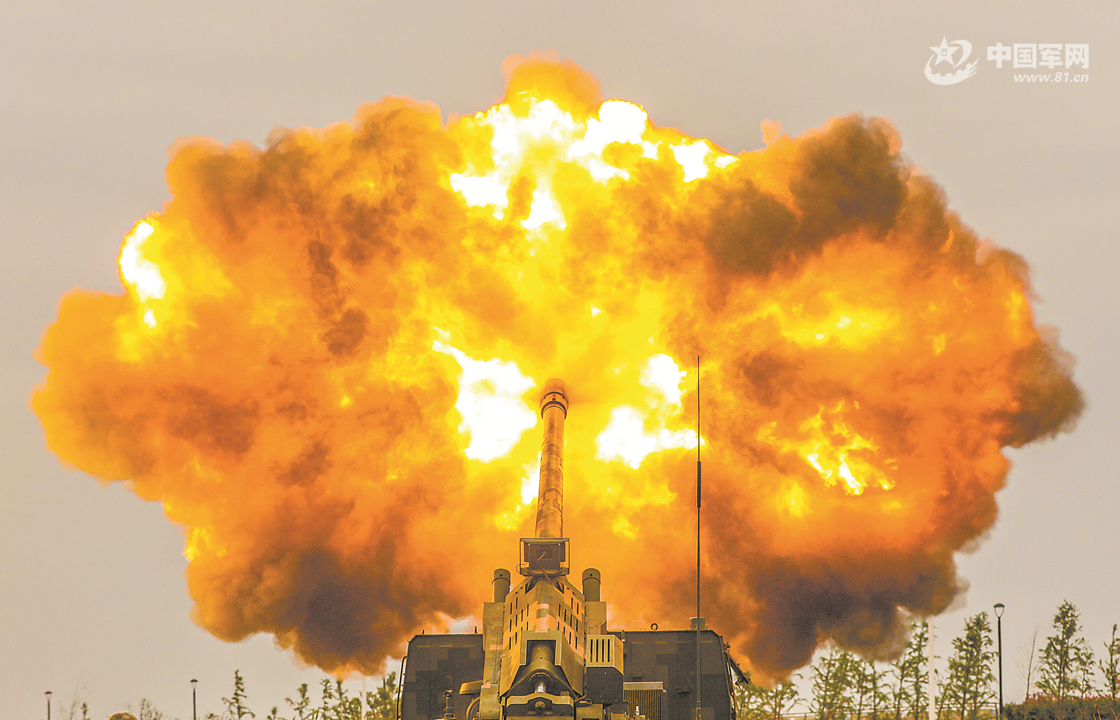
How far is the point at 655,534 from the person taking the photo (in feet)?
128

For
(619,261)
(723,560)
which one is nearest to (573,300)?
(619,261)

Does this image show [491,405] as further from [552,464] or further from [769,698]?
[769,698]

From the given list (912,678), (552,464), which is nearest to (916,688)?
(912,678)

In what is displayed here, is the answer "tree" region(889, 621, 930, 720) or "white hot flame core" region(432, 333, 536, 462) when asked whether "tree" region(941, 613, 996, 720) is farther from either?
"white hot flame core" region(432, 333, 536, 462)

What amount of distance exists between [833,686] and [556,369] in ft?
74.1

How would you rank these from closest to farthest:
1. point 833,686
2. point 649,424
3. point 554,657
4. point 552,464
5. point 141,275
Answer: point 554,657
point 552,464
point 141,275
point 649,424
point 833,686

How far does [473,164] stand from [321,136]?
4440mm

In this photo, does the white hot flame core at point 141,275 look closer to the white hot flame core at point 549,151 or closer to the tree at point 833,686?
the white hot flame core at point 549,151

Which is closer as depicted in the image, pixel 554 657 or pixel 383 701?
pixel 554 657

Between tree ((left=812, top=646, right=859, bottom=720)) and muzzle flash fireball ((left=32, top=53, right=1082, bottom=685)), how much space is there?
14972 mm

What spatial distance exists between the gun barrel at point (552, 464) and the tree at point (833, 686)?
2126 centimetres

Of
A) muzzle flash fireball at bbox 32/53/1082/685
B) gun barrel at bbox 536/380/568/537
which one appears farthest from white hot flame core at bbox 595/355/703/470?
gun barrel at bbox 536/380/568/537

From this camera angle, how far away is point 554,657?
25.0m

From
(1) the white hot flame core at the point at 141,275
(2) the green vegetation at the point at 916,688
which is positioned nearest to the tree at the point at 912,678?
(2) the green vegetation at the point at 916,688
